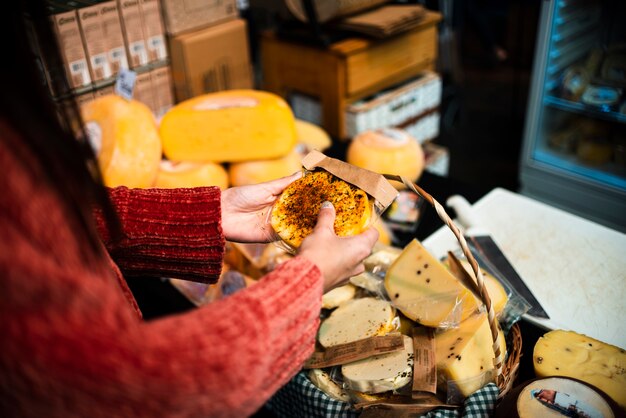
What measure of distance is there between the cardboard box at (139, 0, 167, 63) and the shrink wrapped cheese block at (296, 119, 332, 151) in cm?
61

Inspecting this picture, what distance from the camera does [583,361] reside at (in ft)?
3.44

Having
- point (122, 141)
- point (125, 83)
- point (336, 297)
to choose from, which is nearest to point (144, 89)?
point (125, 83)

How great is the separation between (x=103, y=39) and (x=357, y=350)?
1.46 m

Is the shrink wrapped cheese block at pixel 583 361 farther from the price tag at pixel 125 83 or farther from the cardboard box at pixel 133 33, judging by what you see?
the cardboard box at pixel 133 33

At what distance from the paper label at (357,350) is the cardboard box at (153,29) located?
1.44m

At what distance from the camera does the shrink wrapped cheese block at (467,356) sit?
102 centimetres

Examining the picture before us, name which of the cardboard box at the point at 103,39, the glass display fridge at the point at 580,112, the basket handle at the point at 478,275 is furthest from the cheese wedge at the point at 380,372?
the glass display fridge at the point at 580,112

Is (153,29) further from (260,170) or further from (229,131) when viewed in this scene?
(260,170)

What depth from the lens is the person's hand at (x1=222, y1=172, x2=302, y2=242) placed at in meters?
1.12

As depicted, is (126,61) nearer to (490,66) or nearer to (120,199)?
(120,199)

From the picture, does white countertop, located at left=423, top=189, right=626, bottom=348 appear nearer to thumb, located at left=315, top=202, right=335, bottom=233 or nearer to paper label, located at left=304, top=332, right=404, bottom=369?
paper label, located at left=304, top=332, right=404, bottom=369

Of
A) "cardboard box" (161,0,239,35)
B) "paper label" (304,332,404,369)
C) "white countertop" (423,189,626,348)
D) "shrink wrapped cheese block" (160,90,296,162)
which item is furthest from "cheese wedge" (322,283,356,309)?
"cardboard box" (161,0,239,35)

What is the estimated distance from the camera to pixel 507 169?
3428mm

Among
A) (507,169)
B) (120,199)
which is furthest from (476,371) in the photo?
(507,169)
